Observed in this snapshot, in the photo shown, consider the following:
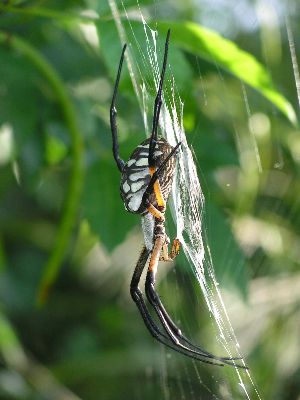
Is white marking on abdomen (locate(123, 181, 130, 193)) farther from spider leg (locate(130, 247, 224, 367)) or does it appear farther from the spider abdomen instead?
spider leg (locate(130, 247, 224, 367))

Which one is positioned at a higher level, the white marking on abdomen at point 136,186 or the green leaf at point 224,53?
the green leaf at point 224,53

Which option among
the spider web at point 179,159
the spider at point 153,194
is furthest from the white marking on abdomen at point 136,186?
the spider web at point 179,159

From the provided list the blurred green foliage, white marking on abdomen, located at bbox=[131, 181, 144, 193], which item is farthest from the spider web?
white marking on abdomen, located at bbox=[131, 181, 144, 193]

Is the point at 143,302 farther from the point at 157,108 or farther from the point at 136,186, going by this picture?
the point at 157,108

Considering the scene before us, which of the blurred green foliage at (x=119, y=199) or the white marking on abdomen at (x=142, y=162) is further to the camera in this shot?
the blurred green foliage at (x=119, y=199)

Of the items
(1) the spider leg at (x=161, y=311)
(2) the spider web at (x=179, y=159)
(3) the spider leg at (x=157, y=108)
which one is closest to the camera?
(3) the spider leg at (x=157, y=108)

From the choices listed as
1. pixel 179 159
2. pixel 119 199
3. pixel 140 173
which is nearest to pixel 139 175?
pixel 140 173

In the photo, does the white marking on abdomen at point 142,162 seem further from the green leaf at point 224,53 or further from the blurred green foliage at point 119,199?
the green leaf at point 224,53

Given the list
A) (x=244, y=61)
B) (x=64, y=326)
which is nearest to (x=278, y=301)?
(x=64, y=326)
